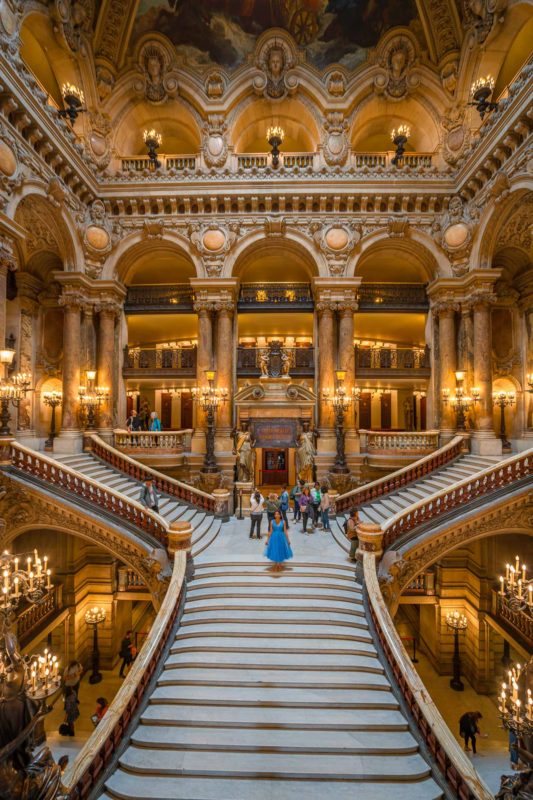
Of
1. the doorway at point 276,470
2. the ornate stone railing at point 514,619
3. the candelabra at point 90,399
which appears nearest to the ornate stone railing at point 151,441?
the candelabra at point 90,399

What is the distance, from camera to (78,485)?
11031mm

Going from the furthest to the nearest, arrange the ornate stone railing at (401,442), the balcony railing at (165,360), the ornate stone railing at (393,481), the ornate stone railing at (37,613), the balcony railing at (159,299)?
the balcony railing at (159,299) < the balcony railing at (165,360) < the ornate stone railing at (401,442) < the ornate stone railing at (393,481) < the ornate stone railing at (37,613)

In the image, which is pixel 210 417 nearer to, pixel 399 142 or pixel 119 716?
pixel 119 716

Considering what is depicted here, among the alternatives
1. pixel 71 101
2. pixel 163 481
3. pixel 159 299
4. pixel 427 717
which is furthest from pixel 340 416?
pixel 71 101

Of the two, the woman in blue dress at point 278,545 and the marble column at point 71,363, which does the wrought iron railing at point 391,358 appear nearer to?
the woman in blue dress at point 278,545

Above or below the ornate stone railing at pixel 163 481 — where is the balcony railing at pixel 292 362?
above

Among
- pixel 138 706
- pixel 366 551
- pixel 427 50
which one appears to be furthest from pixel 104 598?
pixel 427 50

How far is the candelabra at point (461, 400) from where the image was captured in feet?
50.0

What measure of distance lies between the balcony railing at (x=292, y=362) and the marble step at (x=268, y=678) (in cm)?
1163

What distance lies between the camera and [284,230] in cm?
1642

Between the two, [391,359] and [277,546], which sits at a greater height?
[391,359]

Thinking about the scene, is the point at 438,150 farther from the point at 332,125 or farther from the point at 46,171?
the point at 46,171

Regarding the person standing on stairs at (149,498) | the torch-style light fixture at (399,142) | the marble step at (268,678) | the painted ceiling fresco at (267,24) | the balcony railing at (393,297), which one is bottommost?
the marble step at (268,678)

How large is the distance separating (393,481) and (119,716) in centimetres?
1030
